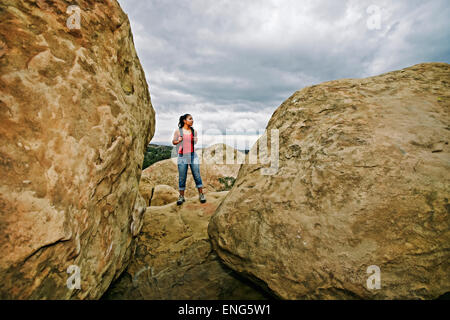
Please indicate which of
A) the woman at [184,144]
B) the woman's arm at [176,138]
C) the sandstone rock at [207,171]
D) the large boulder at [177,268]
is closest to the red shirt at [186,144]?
the woman at [184,144]

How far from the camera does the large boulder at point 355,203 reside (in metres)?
1.94

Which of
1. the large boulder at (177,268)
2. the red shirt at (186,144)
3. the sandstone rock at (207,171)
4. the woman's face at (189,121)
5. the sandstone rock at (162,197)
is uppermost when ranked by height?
the woman's face at (189,121)

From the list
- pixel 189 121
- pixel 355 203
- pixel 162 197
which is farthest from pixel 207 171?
pixel 355 203

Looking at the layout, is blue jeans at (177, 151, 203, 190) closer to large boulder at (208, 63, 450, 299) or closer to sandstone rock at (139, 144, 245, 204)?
large boulder at (208, 63, 450, 299)

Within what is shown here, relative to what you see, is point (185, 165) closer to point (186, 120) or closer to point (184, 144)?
point (184, 144)

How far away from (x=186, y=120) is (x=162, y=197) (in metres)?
2.55

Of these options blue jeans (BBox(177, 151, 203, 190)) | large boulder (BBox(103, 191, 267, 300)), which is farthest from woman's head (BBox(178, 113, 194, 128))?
large boulder (BBox(103, 191, 267, 300))

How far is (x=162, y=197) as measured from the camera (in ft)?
19.5

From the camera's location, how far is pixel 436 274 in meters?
1.89

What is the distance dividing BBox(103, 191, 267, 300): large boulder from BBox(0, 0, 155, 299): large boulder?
1.08 ft

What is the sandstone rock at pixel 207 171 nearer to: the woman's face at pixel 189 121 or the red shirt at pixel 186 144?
the red shirt at pixel 186 144

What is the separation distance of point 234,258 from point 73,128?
2.14 metres

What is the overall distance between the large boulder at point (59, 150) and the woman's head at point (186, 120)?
179 centimetres
